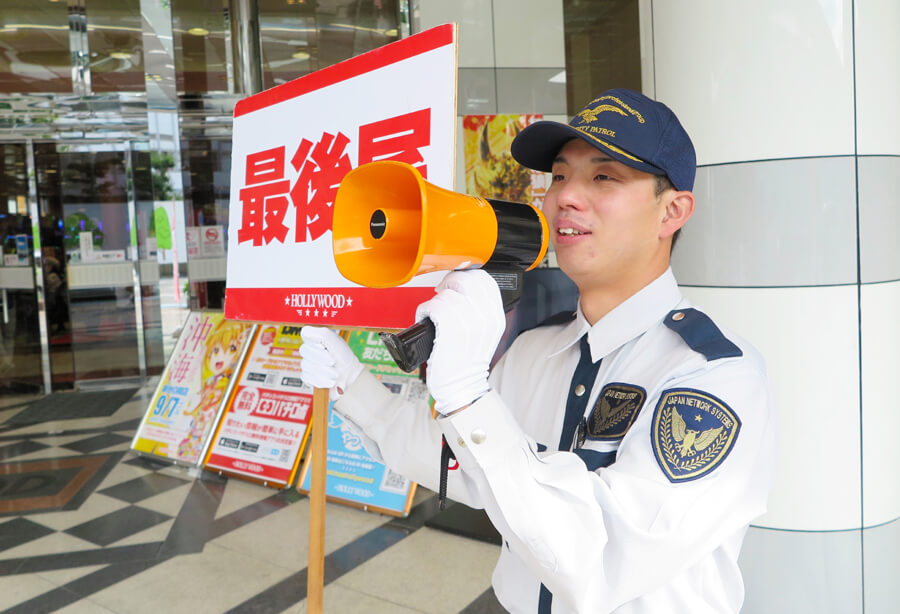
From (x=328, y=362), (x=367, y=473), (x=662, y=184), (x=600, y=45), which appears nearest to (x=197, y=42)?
(x=600, y=45)

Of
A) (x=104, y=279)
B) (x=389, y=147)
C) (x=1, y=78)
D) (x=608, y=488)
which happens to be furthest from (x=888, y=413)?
(x=1, y=78)

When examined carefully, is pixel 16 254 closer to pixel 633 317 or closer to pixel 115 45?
pixel 115 45

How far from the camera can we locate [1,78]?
5.88 meters

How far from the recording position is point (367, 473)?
10.4 feet

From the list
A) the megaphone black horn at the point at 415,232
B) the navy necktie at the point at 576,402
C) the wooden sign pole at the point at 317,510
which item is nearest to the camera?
the megaphone black horn at the point at 415,232

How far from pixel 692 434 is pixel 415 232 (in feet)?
1.72

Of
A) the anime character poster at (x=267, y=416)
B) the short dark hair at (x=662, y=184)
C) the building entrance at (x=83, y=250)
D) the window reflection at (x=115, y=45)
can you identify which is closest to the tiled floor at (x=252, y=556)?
the anime character poster at (x=267, y=416)

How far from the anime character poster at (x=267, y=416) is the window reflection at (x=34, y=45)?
392cm

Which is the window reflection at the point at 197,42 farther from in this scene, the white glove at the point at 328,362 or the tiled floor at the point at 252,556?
the white glove at the point at 328,362

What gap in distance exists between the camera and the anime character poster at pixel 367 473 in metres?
3.09

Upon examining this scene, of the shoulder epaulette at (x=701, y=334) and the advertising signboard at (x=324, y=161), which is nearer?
the shoulder epaulette at (x=701, y=334)

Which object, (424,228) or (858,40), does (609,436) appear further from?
(858,40)

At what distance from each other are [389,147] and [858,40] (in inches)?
49.4

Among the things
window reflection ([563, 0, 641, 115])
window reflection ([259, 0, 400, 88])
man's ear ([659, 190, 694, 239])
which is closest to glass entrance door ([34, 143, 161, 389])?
window reflection ([259, 0, 400, 88])
